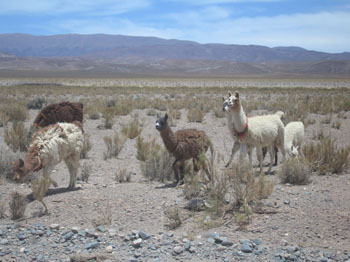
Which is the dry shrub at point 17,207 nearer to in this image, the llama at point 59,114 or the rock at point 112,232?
the rock at point 112,232

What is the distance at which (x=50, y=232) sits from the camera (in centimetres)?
547

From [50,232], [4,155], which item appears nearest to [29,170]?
[50,232]

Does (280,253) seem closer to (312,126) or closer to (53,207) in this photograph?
(53,207)

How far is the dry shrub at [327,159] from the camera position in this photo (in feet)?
26.7

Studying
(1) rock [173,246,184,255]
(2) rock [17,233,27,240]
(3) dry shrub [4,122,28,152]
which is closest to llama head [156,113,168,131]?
(1) rock [173,246,184,255]

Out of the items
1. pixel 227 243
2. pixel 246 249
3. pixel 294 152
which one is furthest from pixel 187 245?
pixel 294 152

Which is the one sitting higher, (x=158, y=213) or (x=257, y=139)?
(x=257, y=139)

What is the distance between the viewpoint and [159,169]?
26.8 feet

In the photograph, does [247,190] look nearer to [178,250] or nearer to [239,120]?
[178,250]

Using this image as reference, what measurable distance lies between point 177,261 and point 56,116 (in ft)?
17.4

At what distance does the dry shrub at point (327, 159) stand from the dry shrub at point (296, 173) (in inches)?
23.6

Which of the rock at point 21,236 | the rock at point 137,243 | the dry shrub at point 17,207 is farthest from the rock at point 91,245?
the dry shrub at point 17,207

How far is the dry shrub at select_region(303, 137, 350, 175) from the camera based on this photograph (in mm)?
8141

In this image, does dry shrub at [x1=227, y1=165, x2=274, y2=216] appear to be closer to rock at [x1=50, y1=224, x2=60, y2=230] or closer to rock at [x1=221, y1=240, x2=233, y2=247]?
rock at [x1=221, y1=240, x2=233, y2=247]
